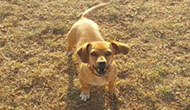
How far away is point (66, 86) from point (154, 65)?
1.89 meters

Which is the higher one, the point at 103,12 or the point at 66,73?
the point at 103,12

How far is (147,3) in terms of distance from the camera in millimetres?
7266

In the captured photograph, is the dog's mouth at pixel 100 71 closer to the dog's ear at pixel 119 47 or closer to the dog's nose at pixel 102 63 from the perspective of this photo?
the dog's nose at pixel 102 63

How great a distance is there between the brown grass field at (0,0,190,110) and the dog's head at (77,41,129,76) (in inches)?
39.0

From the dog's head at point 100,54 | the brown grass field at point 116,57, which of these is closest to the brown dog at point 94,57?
the dog's head at point 100,54

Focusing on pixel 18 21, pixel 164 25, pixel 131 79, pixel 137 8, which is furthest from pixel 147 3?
pixel 18 21

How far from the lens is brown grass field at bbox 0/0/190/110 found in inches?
192

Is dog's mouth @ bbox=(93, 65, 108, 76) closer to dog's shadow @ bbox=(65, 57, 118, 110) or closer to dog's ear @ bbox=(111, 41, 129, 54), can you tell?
dog's ear @ bbox=(111, 41, 129, 54)

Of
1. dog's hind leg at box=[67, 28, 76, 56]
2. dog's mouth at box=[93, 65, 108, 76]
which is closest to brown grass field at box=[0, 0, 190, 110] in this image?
dog's hind leg at box=[67, 28, 76, 56]

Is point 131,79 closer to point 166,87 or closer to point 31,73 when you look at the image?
point 166,87

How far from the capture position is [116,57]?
5.70 meters

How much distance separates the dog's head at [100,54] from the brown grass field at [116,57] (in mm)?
990

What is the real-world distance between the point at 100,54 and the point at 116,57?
5.56 feet

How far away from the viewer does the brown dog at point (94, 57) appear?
406cm
